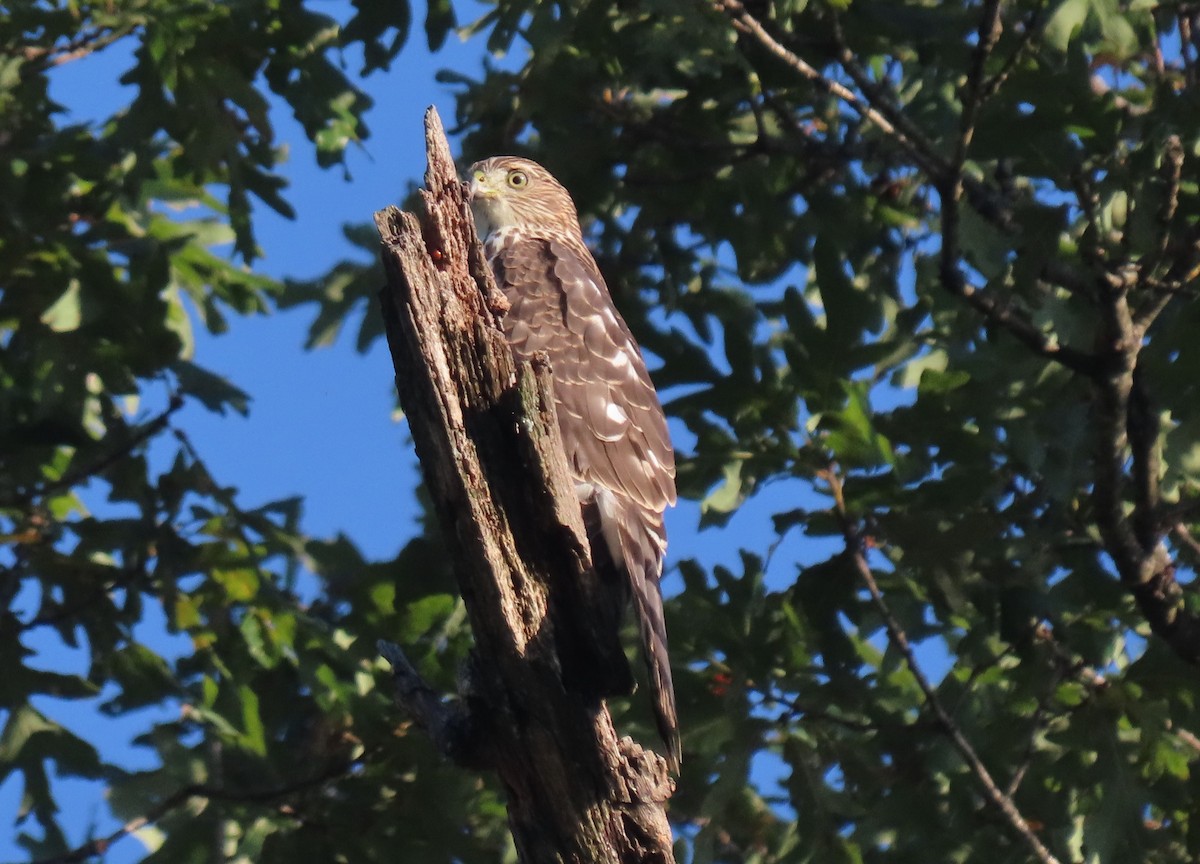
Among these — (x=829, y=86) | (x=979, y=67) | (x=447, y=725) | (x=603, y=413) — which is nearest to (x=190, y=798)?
(x=603, y=413)

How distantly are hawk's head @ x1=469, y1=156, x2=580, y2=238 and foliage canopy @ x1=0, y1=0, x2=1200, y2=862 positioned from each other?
0.10m

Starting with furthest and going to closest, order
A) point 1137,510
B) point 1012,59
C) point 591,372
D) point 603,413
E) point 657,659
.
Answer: point 1137,510 → point 591,372 → point 603,413 → point 1012,59 → point 657,659

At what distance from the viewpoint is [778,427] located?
4719 millimetres

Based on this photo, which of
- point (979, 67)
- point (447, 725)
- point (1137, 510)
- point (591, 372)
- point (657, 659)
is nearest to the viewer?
point (447, 725)

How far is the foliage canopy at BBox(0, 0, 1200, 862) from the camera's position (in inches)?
180

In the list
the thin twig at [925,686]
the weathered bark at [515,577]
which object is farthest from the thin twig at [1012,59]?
the weathered bark at [515,577]

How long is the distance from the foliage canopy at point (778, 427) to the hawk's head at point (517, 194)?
102 mm

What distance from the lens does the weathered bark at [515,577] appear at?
2.98 m

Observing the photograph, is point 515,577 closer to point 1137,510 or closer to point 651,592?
point 651,592

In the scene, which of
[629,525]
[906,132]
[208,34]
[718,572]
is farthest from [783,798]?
[208,34]

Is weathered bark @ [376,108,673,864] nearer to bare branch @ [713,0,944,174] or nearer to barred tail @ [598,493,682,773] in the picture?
barred tail @ [598,493,682,773]

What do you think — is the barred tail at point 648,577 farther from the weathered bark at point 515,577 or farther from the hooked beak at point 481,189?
the hooked beak at point 481,189

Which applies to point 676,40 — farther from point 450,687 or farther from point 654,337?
point 450,687

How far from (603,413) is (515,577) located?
165 centimetres
